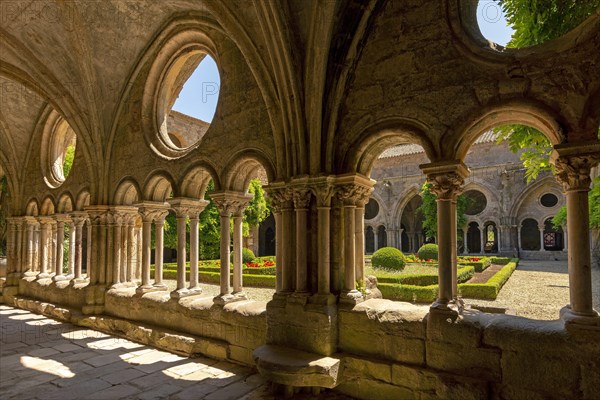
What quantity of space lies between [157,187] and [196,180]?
1.18m

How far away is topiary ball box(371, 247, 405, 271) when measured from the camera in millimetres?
13367

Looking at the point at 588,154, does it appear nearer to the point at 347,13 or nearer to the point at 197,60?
the point at 347,13

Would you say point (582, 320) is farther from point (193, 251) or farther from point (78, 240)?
point (78, 240)

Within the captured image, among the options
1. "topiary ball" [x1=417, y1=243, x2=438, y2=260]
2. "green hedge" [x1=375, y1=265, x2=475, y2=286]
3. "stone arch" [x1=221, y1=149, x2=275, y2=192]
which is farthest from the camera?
"topiary ball" [x1=417, y1=243, x2=438, y2=260]

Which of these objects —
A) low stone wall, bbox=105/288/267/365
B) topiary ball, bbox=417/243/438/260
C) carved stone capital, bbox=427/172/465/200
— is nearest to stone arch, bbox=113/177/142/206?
low stone wall, bbox=105/288/267/365

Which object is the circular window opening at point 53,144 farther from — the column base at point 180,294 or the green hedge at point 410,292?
the green hedge at point 410,292

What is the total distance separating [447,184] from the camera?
3980 mm

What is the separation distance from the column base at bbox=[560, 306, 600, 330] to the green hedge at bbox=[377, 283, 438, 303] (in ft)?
18.6

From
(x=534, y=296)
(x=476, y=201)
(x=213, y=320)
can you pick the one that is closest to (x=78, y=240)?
(x=213, y=320)

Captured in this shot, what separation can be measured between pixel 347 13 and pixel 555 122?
8.64 feet

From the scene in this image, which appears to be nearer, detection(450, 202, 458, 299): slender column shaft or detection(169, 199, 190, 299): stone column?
detection(450, 202, 458, 299): slender column shaft

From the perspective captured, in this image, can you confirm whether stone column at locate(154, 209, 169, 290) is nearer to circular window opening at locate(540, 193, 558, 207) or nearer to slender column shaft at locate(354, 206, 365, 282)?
slender column shaft at locate(354, 206, 365, 282)

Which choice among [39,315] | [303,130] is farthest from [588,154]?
[39,315]

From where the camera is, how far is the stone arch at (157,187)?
6.94 m
